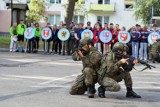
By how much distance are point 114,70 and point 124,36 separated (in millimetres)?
13822

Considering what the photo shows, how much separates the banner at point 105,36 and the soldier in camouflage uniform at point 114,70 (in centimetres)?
1364

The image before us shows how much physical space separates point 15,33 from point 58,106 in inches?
686

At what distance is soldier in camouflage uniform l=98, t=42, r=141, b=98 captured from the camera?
33.2 ft

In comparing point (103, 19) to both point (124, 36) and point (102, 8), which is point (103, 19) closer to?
point (102, 8)

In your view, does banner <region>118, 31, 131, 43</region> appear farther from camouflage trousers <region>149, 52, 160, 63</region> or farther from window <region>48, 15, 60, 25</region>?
window <region>48, 15, 60, 25</region>

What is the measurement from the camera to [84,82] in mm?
10656

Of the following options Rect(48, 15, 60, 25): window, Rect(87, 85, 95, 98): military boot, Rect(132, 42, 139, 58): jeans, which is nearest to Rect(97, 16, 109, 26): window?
→ Rect(48, 15, 60, 25): window

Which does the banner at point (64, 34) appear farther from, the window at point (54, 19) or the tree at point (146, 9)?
the window at point (54, 19)

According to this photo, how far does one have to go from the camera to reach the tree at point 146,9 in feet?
171

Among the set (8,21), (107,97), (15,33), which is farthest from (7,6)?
(107,97)

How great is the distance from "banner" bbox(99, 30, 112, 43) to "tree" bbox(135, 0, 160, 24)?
28.0m

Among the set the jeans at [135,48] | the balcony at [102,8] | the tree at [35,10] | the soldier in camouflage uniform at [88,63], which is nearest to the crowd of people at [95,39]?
the jeans at [135,48]

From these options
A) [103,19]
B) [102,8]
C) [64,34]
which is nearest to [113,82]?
[64,34]

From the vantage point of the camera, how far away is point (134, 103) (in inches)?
387
